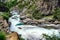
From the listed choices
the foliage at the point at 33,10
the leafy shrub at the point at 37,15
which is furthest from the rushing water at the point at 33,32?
the foliage at the point at 33,10

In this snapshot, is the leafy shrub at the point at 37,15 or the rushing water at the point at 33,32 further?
the leafy shrub at the point at 37,15

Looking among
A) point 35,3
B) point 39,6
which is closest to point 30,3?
point 35,3

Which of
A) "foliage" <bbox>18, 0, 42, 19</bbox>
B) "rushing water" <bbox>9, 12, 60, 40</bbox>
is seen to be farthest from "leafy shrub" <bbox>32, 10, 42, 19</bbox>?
"rushing water" <bbox>9, 12, 60, 40</bbox>

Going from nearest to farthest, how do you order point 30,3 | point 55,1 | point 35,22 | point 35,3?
1. point 35,22
2. point 55,1
3. point 35,3
4. point 30,3

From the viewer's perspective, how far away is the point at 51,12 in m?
48.2

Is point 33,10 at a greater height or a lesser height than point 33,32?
lesser

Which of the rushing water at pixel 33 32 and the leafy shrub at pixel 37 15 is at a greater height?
the rushing water at pixel 33 32

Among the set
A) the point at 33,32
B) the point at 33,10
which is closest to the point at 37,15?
the point at 33,10

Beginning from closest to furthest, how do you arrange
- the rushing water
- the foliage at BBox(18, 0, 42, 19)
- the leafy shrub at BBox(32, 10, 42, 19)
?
the rushing water, the leafy shrub at BBox(32, 10, 42, 19), the foliage at BBox(18, 0, 42, 19)

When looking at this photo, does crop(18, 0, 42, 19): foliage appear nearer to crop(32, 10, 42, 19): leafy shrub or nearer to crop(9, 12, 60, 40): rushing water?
crop(32, 10, 42, 19): leafy shrub

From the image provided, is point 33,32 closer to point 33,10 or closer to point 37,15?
point 37,15

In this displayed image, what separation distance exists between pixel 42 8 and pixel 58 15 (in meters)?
10.0

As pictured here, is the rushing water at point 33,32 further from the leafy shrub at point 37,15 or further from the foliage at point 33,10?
the foliage at point 33,10

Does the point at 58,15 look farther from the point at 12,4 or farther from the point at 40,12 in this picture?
the point at 12,4
